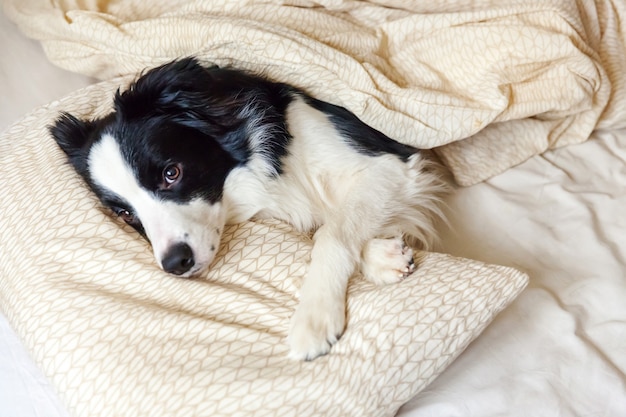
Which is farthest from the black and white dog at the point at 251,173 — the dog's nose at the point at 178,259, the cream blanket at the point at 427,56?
the cream blanket at the point at 427,56

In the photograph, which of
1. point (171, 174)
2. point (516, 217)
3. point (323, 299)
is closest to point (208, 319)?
point (323, 299)

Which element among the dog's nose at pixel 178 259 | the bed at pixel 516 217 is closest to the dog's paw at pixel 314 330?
the bed at pixel 516 217

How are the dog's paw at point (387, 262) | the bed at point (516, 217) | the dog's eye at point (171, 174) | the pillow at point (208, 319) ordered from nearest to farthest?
the pillow at point (208, 319)
the bed at point (516, 217)
the dog's paw at point (387, 262)
the dog's eye at point (171, 174)

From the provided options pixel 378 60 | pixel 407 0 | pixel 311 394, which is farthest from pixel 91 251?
pixel 407 0

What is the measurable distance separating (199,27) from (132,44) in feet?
1.11

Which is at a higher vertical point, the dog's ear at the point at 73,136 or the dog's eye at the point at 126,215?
the dog's ear at the point at 73,136

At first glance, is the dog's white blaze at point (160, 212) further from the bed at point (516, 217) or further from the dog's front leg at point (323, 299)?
the dog's front leg at point (323, 299)

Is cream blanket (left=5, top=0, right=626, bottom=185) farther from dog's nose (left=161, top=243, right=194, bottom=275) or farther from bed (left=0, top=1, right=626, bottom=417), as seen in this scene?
dog's nose (left=161, top=243, right=194, bottom=275)

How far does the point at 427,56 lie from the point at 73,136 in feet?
4.48

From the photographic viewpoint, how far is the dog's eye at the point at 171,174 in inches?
75.0

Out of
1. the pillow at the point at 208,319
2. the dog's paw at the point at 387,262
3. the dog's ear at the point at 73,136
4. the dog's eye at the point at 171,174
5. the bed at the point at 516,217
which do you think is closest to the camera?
the pillow at the point at 208,319

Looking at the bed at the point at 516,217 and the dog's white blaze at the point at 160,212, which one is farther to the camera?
the dog's white blaze at the point at 160,212

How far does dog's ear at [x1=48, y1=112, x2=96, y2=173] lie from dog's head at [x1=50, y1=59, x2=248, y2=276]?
1 centimetres

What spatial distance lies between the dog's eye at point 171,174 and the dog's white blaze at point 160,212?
0.20 ft
